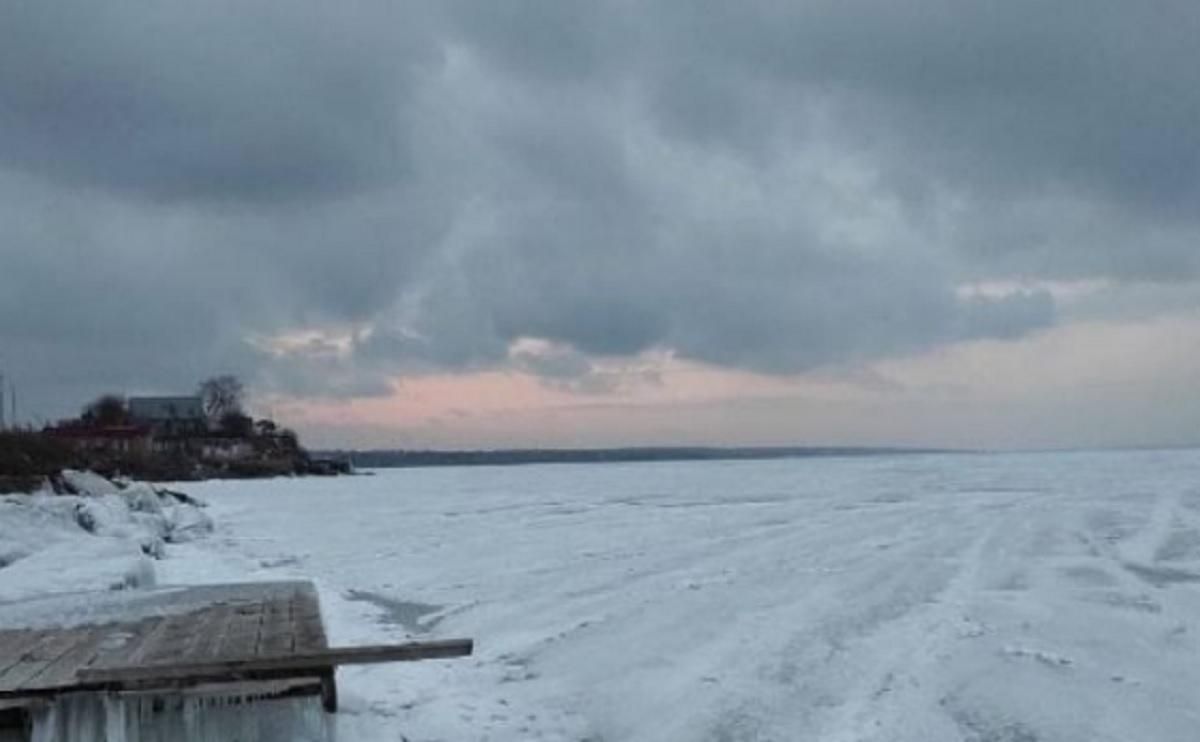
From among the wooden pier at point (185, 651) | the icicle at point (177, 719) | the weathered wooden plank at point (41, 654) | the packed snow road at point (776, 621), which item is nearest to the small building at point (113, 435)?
the packed snow road at point (776, 621)

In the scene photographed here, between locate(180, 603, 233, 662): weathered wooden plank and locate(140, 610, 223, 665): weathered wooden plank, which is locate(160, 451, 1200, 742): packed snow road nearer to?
locate(180, 603, 233, 662): weathered wooden plank

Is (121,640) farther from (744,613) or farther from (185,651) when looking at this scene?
(744,613)

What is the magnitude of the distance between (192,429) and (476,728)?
385 ft

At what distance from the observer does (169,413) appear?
5089 inches

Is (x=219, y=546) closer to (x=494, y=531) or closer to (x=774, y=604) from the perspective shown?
(x=494, y=531)

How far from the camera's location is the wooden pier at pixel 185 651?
17.2 feet

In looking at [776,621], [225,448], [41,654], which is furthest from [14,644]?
[225,448]

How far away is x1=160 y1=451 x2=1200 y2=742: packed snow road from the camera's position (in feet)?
23.4

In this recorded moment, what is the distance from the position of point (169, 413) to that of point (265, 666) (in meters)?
131

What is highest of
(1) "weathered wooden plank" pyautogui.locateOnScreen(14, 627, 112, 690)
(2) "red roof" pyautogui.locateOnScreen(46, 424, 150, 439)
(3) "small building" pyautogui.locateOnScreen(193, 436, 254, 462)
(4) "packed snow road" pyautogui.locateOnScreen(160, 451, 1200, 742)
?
(2) "red roof" pyautogui.locateOnScreen(46, 424, 150, 439)

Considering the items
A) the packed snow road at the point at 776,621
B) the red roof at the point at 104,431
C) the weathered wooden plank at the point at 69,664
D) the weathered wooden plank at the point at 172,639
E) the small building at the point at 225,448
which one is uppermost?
the red roof at the point at 104,431

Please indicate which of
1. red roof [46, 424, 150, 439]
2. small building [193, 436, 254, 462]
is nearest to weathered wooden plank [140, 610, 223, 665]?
red roof [46, 424, 150, 439]

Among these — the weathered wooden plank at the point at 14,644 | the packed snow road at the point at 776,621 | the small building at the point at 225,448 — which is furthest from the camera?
the small building at the point at 225,448

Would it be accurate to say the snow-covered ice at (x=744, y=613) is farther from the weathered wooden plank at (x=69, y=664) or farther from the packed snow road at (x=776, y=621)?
the weathered wooden plank at (x=69, y=664)
